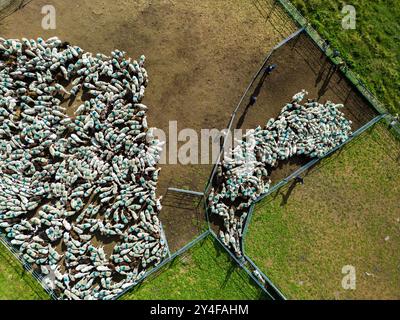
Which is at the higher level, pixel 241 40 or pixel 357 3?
pixel 241 40

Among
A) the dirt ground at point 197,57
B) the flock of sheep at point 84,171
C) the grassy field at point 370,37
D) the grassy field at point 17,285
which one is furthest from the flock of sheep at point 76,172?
the grassy field at point 370,37

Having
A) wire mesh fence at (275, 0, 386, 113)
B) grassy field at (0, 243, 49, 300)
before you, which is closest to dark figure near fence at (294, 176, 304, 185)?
wire mesh fence at (275, 0, 386, 113)

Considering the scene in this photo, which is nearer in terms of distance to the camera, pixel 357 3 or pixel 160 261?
pixel 160 261

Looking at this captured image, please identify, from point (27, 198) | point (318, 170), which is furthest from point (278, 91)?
point (27, 198)

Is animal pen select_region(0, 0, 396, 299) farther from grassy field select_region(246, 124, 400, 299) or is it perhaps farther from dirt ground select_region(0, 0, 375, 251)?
grassy field select_region(246, 124, 400, 299)

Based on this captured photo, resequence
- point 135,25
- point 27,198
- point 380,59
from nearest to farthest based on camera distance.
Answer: point 27,198 → point 135,25 → point 380,59

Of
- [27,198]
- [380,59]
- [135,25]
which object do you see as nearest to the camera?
[27,198]

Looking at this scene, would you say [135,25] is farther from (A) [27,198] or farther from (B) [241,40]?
(A) [27,198]
